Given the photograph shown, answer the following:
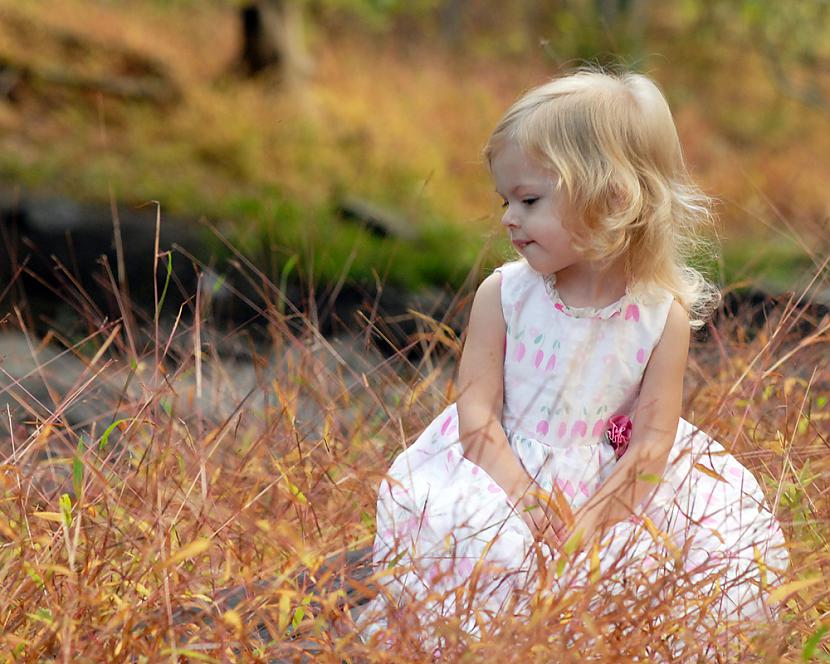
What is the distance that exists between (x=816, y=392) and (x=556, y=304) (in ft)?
4.24

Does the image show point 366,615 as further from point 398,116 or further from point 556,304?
point 398,116

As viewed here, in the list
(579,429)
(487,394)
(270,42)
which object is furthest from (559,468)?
(270,42)

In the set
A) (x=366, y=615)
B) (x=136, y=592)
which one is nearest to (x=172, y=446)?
(x=136, y=592)

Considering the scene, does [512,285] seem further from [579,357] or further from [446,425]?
[446,425]

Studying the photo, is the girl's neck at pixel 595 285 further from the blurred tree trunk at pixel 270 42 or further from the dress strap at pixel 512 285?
the blurred tree trunk at pixel 270 42

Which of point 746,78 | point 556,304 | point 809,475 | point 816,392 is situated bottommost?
point 746,78

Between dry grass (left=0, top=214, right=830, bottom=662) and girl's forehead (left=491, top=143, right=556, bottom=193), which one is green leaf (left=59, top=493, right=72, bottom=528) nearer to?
dry grass (left=0, top=214, right=830, bottom=662)

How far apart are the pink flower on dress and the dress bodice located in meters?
0.02

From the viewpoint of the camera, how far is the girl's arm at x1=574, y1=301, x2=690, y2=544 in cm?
208

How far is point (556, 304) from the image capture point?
Answer: 7.29 feet

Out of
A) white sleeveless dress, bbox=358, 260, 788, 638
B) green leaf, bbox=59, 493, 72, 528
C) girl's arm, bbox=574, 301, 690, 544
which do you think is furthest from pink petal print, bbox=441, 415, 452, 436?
green leaf, bbox=59, 493, 72, 528

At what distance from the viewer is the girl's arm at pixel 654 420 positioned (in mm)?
2080

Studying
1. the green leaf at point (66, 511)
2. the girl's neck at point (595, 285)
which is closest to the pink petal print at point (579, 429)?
the girl's neck at point (595, 285)

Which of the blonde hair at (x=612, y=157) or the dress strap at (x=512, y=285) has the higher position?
the blonde hair at (x=612, y=157)
